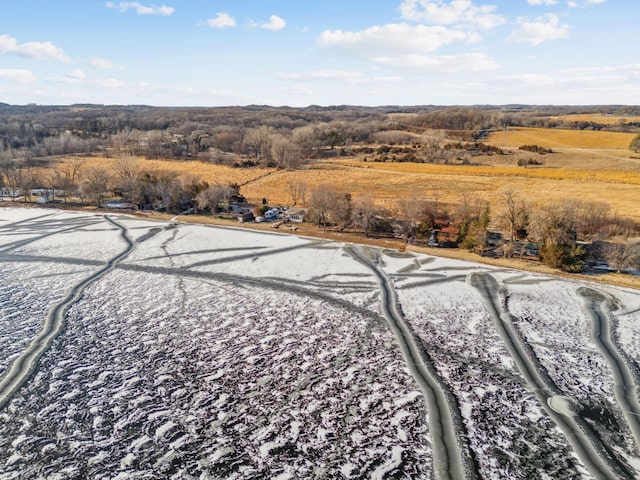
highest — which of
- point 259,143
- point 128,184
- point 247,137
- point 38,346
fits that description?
point 247,137

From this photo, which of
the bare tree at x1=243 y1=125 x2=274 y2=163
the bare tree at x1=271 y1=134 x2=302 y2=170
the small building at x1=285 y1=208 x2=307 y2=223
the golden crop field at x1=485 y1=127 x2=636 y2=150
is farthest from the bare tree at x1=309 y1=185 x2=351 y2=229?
the golden crop field at x1=485 y1=127 x2=636 y2=150

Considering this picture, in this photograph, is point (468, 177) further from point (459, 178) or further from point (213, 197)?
point (213, 197)

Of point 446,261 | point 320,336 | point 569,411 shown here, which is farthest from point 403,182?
point 569,411

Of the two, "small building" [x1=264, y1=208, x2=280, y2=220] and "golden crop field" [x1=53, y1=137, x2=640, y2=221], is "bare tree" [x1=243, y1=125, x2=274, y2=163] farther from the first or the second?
"small building" [x1=264, y1=208, x2=280, y2=220]

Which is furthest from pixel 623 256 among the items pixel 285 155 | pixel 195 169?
pixel 195 169

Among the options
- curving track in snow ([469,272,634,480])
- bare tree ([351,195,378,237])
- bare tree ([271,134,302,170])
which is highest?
bare tree ([271,134,302,170])

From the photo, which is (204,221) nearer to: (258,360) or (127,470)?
(258,360)
